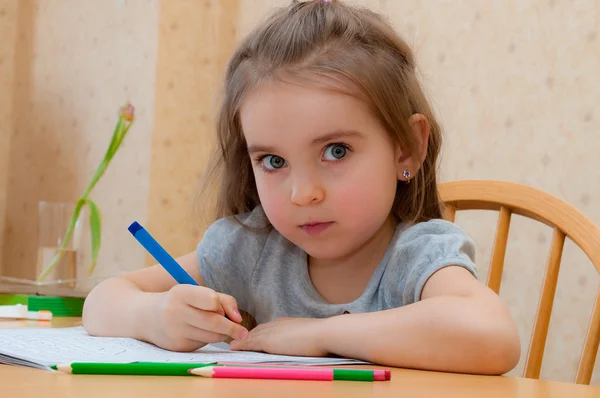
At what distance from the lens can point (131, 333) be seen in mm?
847

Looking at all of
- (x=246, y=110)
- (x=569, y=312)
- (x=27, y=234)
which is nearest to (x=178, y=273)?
(x=246, y=110)

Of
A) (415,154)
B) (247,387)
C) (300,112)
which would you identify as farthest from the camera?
(415,154)

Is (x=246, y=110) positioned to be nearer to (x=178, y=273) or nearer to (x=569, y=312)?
(x=178, y=273)

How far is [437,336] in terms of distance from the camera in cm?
68

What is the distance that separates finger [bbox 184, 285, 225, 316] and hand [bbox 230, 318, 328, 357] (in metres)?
0.05

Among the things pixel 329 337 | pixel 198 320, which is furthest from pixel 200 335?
Result: pixel 329 337

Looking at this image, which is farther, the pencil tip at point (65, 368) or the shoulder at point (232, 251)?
the shoulder at point (232, 251)

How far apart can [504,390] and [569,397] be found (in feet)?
0.15

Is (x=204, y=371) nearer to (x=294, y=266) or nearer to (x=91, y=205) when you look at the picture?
(x=294, y=266)

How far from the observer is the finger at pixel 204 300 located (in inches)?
28.7

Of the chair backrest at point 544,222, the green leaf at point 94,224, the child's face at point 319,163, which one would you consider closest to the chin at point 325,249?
the child's face at point 319,163

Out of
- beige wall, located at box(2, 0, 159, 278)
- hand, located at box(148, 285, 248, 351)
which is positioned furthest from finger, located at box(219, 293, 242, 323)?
beige wall, located at box(2, 0, 159, 278)

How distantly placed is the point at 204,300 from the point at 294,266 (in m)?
0.31

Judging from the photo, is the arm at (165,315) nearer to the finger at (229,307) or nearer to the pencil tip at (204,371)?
the finger at (229,307)
